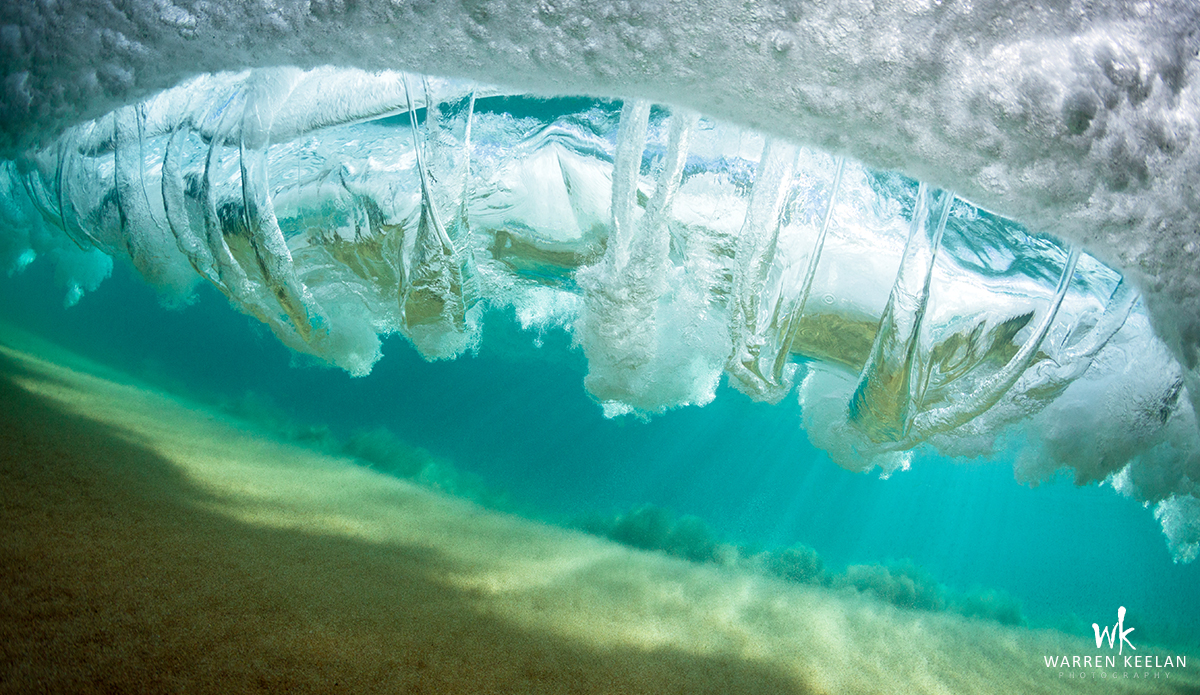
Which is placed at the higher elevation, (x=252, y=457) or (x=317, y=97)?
(x=317, y=97)

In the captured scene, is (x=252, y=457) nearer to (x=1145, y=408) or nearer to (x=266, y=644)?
(x=266, y=644)

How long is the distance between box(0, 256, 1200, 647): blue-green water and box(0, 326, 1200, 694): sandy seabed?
34.9 feet

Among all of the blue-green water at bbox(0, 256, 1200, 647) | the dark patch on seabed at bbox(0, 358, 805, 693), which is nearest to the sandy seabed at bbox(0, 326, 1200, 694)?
the dark patch on seabed at bbox(0, 358, 805, 693)

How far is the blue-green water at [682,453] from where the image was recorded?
61.2 ft

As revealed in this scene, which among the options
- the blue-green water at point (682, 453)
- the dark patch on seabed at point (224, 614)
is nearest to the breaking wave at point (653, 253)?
the dark patch on seabed at point (224, 614)

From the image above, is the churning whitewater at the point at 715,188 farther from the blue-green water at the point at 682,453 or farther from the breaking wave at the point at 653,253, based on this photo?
the blue-green water at the point at 682,453

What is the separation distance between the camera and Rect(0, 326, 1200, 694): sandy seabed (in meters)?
1.71

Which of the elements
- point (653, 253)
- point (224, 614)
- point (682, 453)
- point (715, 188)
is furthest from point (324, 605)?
point (682, 453)

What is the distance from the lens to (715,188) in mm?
3227

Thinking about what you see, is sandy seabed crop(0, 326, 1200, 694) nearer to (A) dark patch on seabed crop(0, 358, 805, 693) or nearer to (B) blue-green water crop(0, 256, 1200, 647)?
(A) dark patch on seabed crop(0, 358, 805, 693)

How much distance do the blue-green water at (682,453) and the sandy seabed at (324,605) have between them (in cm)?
1063

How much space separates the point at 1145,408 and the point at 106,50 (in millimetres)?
5404

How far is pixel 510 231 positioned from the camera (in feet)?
14.4

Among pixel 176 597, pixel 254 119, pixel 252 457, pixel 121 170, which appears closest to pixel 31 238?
pixel 252 457
